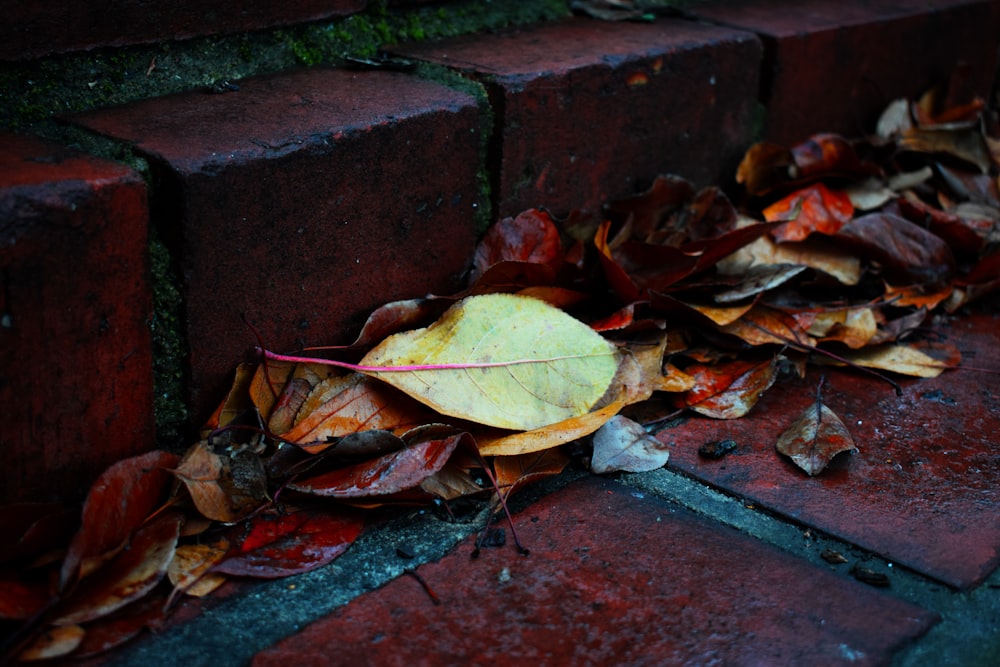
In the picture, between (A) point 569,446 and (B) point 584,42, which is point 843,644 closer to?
(A) point 569,446

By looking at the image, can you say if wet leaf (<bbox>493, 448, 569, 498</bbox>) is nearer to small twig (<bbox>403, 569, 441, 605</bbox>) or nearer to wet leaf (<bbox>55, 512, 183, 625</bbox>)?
small twig (<bbox>403, 569, 441, 605</bbox>)

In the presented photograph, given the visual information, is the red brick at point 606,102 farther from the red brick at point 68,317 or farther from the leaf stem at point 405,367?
the red brick at point 68,317

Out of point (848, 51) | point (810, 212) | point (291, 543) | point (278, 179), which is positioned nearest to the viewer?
point (291, 543)

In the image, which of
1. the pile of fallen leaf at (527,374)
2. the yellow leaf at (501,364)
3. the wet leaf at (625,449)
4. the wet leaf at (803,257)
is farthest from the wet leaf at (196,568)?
the wet leaf at (803,257)

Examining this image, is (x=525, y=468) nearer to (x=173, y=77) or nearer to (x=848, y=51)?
(x=173, y=77)

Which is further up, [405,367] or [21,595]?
[405,367]

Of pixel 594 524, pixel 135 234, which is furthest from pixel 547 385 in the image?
pixel 135 234

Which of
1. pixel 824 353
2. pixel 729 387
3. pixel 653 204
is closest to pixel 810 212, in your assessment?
pixel 653 204
